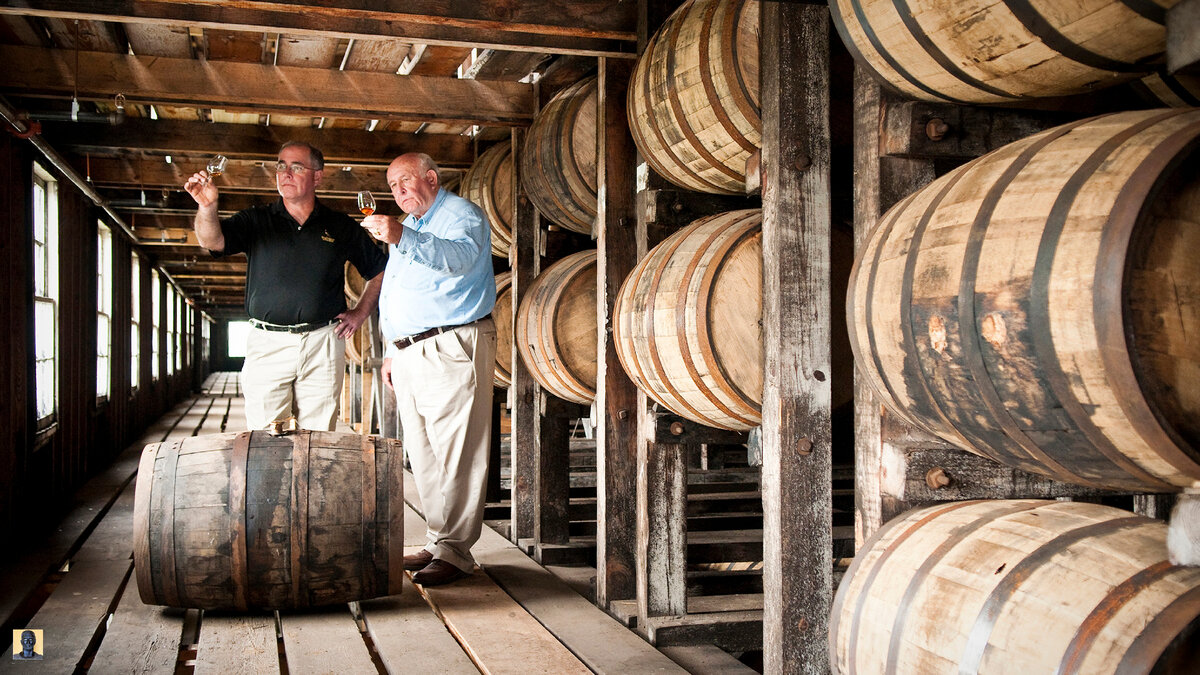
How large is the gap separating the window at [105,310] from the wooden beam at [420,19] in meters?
6.53

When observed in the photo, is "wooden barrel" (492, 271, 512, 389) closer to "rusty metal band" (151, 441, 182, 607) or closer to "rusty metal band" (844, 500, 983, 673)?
"rusty metal band" (151, 441, 182, 607)

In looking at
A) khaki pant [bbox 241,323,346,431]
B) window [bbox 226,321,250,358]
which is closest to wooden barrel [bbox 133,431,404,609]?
khaki pant [bbox 241,323,346,431]

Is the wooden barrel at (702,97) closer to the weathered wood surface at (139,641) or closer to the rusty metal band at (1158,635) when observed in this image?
the rusty metal band at (1158,635)

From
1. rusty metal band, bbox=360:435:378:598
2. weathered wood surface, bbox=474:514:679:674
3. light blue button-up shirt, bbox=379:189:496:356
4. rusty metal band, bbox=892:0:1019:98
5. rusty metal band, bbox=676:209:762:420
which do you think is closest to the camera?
rusty metal band, bbox=892:0:1019:98

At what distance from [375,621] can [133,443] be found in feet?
27.5

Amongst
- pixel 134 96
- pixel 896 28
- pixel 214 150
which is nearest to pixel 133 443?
pixel 214 150

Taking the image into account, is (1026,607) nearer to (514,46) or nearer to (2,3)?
(514,46)

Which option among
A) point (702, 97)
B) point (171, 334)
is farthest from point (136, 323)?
point (702, 97)

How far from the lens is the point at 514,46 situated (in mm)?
3707

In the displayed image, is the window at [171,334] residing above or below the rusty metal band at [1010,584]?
above

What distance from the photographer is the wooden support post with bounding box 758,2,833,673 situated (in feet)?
8.49

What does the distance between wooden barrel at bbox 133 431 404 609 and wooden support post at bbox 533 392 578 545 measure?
143 centimetres

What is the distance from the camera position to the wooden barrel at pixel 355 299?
9.57 m

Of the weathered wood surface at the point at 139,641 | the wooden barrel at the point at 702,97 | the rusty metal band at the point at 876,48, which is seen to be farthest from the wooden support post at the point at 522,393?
the rusty metal band at the point at 876,48
